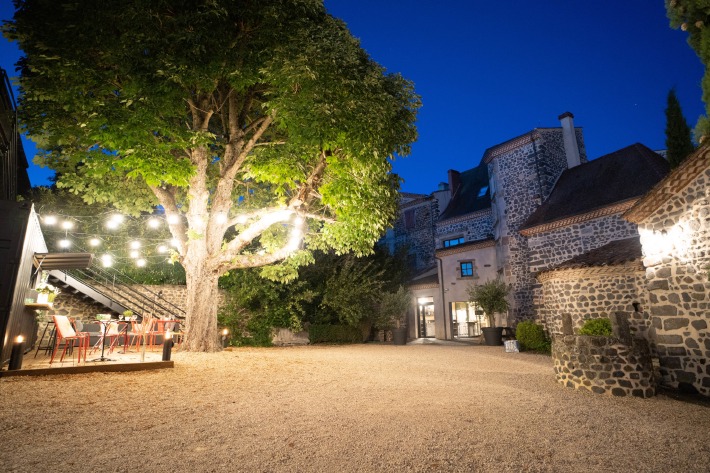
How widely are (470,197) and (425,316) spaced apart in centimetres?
793

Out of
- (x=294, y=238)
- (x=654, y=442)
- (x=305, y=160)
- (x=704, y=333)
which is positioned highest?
(x=305, y=160)

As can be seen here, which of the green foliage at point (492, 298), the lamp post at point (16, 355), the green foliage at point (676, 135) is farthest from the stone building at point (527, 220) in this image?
the lamp post at point (16, 355)

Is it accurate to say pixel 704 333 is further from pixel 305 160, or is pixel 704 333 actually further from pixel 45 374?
pixel 45 374

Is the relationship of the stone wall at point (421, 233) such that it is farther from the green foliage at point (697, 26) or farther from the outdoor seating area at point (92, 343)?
the green foliage at point (697, 26)

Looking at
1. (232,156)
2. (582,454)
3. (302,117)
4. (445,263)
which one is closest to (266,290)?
(232,156)

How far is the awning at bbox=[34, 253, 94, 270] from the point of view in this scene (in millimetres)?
8992

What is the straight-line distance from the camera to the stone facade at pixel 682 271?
6.21 meters

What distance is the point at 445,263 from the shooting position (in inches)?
827

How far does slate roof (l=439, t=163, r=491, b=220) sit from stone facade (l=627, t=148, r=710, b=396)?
14.8 m

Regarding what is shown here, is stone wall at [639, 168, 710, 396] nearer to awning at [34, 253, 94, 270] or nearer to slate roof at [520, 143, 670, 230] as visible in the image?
slate roof at [520, 143, 670, 230]

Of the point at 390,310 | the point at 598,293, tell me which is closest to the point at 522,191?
the point at 598,293

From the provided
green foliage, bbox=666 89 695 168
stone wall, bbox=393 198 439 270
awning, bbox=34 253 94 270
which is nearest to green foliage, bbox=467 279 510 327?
green foliage, bbox=666 89 695 168

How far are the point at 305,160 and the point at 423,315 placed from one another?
15.6 metres

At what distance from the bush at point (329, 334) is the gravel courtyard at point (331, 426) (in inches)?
426
